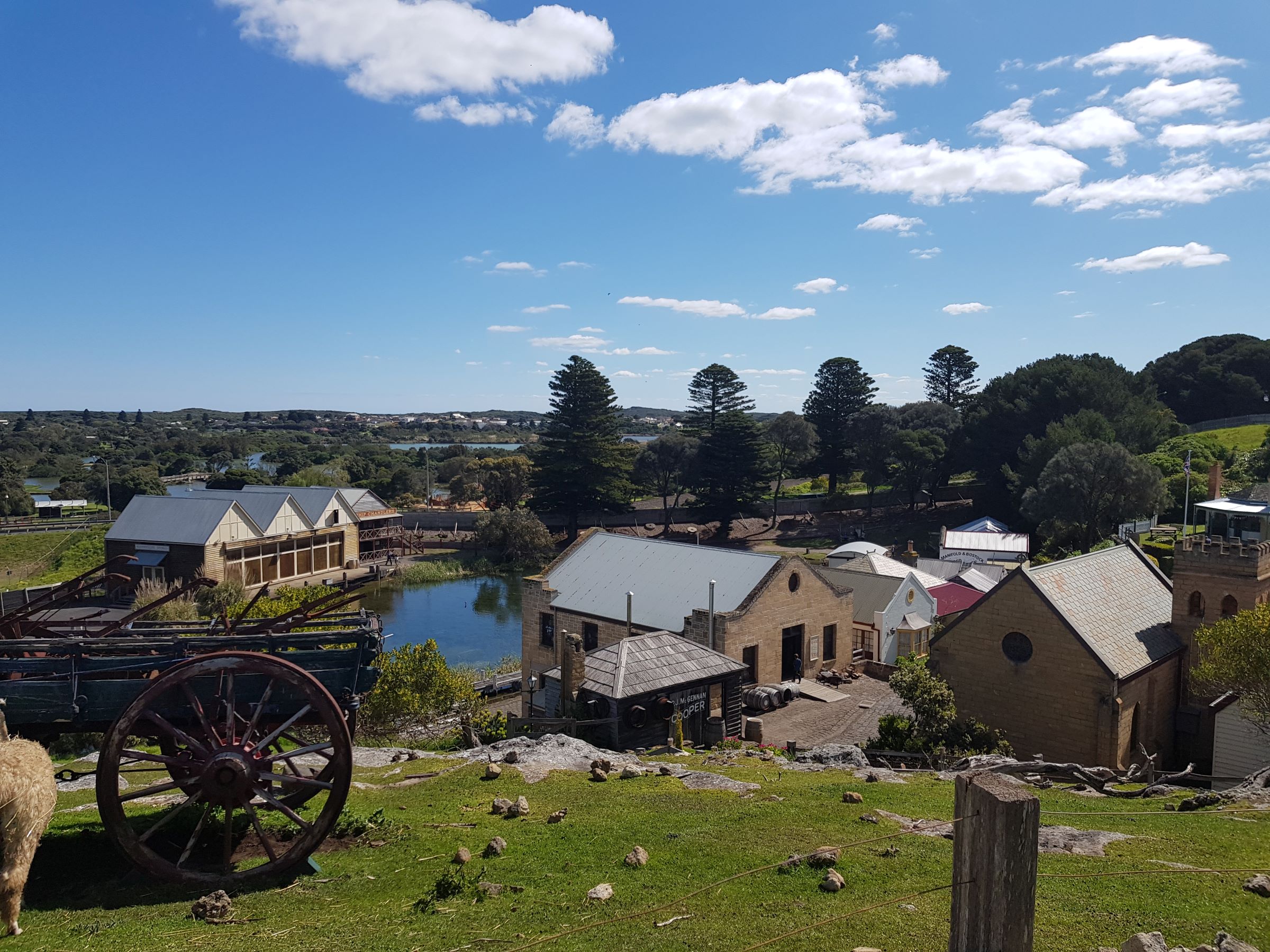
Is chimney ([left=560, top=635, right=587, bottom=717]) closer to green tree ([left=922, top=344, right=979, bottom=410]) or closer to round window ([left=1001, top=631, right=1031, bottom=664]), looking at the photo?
round window ([left=1001, top=631, right=1031, bottom=664])

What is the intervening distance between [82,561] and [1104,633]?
61.3 m

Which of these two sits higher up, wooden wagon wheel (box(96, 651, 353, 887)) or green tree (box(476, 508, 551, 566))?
wooden wagon wheel (box(96, 651, 353, 887))

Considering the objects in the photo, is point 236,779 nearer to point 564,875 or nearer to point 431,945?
point 431,945

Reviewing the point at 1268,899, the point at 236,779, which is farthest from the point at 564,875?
the point at 1268,899

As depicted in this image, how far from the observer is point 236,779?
8.33 metres

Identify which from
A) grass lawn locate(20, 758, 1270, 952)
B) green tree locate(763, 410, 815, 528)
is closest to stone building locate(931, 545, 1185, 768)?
grass lawn locate(20, 758, 1270, 952)

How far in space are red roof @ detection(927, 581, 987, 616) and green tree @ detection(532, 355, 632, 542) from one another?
37.6 meters

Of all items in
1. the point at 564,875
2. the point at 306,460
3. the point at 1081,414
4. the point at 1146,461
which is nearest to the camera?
the point at 564,875

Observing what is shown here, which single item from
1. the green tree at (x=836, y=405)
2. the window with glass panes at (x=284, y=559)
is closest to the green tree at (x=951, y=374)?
the green tree at (x=836, y=405)

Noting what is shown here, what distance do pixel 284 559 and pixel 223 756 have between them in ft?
162

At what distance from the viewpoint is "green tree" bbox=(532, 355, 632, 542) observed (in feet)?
229

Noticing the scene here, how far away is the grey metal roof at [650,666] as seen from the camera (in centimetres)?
1839

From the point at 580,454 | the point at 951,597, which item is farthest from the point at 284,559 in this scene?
the point at 951,597

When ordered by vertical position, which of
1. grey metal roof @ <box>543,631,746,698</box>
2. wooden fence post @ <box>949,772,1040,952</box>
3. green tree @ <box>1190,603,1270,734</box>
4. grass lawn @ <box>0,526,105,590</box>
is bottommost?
grass lawn @ <box>0,526,105,590</box>
